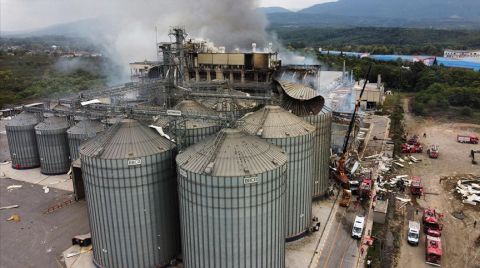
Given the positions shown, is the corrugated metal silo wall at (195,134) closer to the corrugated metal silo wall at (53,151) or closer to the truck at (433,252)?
the truck at (433,252)

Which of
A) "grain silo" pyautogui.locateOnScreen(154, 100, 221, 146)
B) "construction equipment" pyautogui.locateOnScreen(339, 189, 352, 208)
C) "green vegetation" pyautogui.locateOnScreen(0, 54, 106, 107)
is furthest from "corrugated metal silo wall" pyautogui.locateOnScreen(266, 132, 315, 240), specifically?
"green vegetation" pyautogui.locateOnScreen(0, 54, 106, 107)

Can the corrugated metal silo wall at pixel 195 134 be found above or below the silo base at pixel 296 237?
above

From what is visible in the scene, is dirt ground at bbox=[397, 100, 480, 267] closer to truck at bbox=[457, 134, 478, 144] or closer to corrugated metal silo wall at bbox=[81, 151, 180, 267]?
truck at bbox=[457, 134, 478, 144]

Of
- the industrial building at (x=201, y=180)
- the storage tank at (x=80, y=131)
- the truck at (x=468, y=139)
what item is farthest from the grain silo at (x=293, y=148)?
the truck at (x=468, y=139)

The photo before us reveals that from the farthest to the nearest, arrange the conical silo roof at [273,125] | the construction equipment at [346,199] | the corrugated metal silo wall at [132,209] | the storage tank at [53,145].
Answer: the storage tank at [53,145], the construction equipment at [346,199], the conical silo roof at [273,125], the corrugated metal silo wall at [132,209]

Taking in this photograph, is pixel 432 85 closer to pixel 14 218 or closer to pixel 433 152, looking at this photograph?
pixel 433 152
